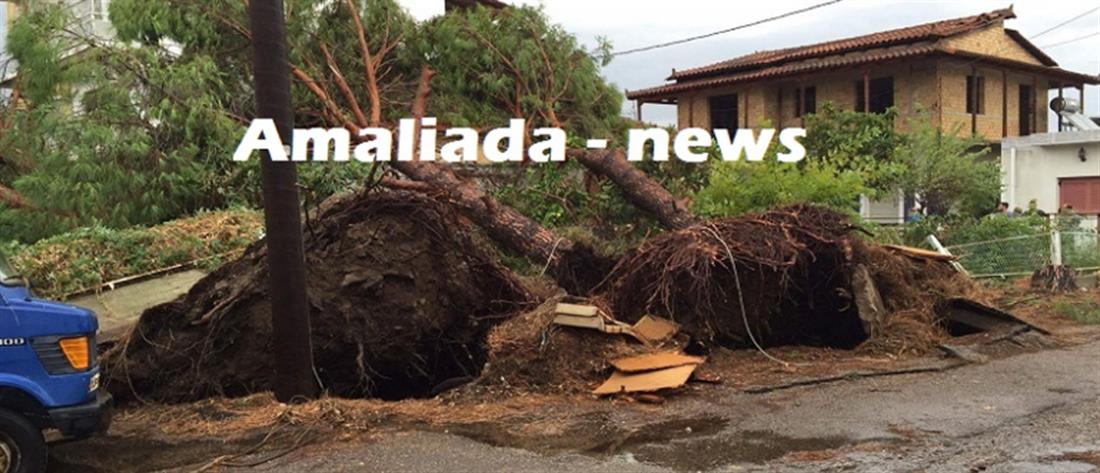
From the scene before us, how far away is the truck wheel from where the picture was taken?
518 centimetres

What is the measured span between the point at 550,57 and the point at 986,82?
59.8ft

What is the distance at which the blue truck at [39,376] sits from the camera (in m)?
5.22

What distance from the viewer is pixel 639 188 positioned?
1242cm

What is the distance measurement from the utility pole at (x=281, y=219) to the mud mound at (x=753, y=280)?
3.57m

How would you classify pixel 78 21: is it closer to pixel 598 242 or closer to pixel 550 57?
pixel 550 57

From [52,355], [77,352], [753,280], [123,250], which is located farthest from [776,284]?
[123,250]

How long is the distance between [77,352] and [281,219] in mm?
1858

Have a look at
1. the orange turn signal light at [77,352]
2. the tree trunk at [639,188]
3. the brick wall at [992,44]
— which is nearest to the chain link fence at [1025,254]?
the tree trunk at [639,188]

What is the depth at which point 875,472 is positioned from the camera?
5.26m

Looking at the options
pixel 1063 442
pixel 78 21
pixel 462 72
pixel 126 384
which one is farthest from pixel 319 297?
pixel 78 21

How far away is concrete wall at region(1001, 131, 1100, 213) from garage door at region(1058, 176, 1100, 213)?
13 centimetres

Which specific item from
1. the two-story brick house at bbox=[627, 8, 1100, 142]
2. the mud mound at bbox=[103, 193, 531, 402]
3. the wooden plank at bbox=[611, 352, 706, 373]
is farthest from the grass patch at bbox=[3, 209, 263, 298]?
the two-story brick house at bbox=[627, 8, 1100, 142]

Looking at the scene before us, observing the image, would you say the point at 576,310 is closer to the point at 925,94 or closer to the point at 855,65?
the point at 855,65

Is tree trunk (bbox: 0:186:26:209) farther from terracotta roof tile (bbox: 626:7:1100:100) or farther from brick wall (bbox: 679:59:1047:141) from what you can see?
terracotta roof tile (bbox: 626:7:1100:100)
